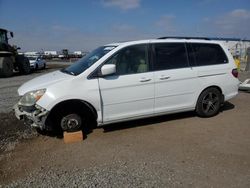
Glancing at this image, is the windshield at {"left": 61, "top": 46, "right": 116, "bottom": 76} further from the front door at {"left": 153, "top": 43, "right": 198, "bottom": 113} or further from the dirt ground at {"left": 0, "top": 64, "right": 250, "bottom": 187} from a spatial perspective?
the dirt ground at {"left": 0, "top": 64, "right": 250, "bottom": 187}

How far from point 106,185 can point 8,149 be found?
2265mm

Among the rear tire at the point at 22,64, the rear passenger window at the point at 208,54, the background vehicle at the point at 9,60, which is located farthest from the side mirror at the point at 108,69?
the rear tire at the point at 22,64

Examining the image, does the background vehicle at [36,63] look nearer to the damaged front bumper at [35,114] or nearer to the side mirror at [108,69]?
the damaged front bumper at [35,114]

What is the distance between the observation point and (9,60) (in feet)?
63.4

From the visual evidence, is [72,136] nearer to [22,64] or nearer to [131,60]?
[131,60]

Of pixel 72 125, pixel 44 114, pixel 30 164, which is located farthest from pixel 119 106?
pixel 30 164

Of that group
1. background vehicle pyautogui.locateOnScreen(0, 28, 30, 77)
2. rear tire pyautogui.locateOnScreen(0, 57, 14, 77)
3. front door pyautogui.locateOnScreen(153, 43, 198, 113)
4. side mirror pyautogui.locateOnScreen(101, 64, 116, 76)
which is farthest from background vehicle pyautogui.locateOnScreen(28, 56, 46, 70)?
side mirror pyautogui.locateOnScreen(101, 64, 116, 76)

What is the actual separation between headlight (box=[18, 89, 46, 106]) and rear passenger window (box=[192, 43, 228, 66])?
3.40 meters

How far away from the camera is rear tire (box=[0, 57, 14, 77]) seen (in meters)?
18.3

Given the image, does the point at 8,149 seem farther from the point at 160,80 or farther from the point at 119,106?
the point at 160,80

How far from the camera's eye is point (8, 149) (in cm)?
454

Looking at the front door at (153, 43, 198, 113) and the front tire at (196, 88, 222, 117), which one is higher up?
the front door at (153, 43, 198, 113)

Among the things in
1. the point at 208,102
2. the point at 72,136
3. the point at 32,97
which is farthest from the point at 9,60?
the point at 208,102

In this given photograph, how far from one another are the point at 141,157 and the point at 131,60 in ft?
6.53
